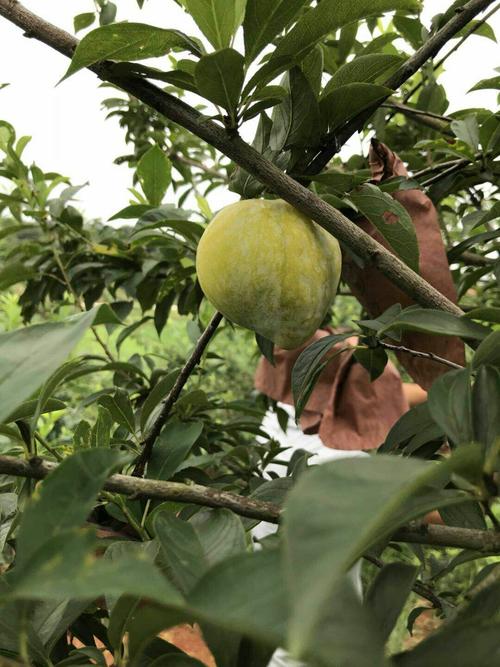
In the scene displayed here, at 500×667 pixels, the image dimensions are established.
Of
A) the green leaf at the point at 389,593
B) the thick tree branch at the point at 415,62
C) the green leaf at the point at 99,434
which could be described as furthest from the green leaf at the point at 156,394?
the green leaf at the point at 389,593

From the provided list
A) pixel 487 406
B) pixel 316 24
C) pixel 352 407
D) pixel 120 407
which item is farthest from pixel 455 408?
pixel 352 407

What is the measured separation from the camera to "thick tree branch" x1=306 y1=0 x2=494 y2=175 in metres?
0.42

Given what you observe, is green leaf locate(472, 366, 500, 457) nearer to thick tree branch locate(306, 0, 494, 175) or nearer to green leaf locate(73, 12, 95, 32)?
thick tree branch locate(306, 0, 494, 175)

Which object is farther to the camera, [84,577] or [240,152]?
[240,152]

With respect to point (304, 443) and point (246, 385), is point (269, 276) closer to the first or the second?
point (304, 443)

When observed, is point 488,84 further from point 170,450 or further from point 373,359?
point 170,450

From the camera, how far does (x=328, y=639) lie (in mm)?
170

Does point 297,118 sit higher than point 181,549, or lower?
higher

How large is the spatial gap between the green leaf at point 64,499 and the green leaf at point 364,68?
31cm

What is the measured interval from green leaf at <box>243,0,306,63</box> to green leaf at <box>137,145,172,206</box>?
0.94ft

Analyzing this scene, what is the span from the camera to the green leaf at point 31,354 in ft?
0.71

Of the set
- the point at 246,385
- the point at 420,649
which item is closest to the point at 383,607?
the point at 420,649

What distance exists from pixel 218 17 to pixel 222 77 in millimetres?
46

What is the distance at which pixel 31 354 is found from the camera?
24 centimetres
